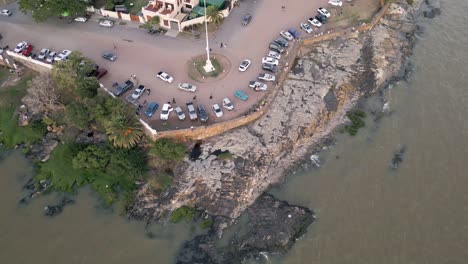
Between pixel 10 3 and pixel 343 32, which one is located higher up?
pixel 343 32

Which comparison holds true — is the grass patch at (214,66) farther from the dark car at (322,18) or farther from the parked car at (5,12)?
the parked car at (5,12)

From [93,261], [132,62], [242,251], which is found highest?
[132,62]

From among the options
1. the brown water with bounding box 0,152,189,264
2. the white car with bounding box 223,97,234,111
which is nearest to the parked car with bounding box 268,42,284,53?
the white car with bounding box 223,97,234,111

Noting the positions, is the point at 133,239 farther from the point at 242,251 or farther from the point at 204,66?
the point at 204,66

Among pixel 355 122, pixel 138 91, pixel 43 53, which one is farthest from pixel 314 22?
pixel 43 53

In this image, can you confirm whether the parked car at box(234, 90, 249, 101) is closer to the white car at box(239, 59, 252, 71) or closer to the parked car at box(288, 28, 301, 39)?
the white car at box(239, 59, 252, 71)

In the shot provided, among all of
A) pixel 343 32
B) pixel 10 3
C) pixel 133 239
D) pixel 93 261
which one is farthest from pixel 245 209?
pixel 10 3
